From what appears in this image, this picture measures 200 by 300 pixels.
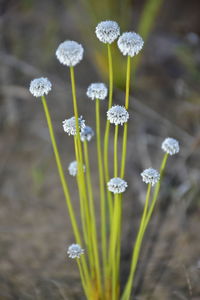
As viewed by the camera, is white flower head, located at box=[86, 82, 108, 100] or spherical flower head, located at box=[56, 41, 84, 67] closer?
spherical flower head, located at box=[56, 41, 84, 67]

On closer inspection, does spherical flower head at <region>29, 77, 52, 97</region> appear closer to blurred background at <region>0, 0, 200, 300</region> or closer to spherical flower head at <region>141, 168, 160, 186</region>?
spherical flower head at <region>141, 168, 160, 186</region>

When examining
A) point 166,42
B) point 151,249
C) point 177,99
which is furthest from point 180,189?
point 166,42

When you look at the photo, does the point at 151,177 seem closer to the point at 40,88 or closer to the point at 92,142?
the point at 40,88

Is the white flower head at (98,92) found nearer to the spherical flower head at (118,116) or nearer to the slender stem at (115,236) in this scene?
the spherical flower head at (118,116)

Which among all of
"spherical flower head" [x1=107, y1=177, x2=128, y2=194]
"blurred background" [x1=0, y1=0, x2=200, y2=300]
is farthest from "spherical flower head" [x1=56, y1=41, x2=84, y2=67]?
"blurred background" [x1=0, y1=0, x2=200, y2=300]

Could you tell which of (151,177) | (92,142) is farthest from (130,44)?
(92,142)

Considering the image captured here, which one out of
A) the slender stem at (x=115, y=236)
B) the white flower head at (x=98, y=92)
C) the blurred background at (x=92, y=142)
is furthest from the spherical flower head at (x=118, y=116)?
the blurred background at (x=92, y=142)

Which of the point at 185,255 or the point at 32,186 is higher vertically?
the point at 32,186

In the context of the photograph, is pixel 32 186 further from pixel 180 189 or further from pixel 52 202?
pixel 180 189
